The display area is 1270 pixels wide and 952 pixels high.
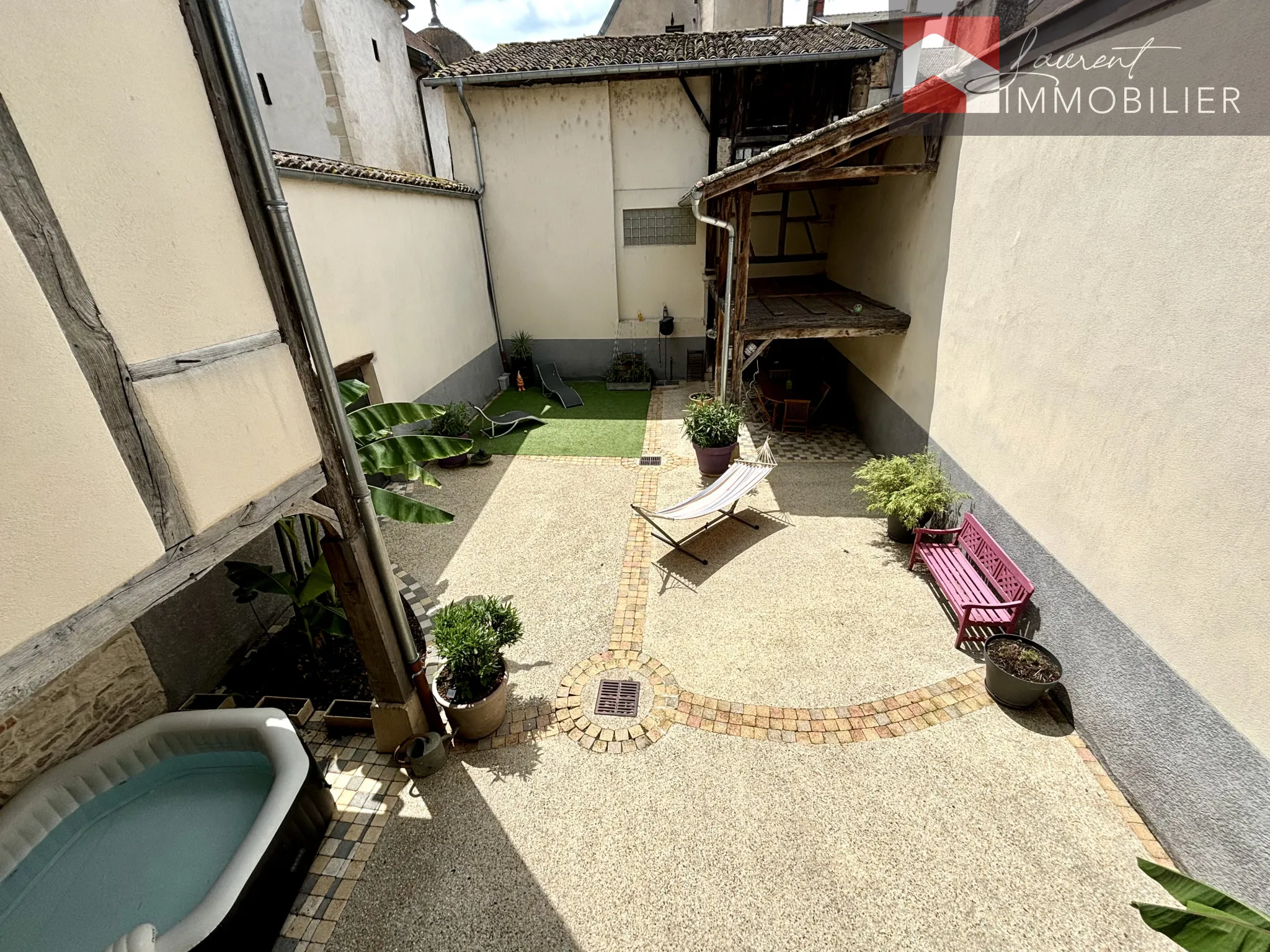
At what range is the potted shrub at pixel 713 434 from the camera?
9461 mm

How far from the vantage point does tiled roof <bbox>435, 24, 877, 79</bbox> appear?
1231 cm

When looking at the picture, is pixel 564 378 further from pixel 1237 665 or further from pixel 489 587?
pixel 1237 665

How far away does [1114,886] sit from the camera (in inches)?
149

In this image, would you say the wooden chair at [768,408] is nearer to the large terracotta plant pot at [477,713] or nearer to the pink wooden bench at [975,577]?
the pink wooden bench at [975,577]

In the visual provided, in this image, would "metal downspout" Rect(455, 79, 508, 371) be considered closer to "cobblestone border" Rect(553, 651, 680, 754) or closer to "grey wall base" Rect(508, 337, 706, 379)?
"grey wall base" Rect(508, 337, 706, 379)

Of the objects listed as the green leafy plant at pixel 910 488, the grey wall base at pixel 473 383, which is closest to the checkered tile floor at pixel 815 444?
the green leafy plant at pixel 910 488

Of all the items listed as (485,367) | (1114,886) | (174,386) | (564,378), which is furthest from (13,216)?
(564,378)

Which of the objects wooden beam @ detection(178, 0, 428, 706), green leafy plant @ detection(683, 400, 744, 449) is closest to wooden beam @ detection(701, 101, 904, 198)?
green leafy plant @ detection(683, 400, 744, 449)

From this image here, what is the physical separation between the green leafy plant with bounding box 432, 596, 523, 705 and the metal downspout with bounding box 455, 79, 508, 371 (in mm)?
12122

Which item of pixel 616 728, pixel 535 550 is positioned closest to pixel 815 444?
pixel 535 550

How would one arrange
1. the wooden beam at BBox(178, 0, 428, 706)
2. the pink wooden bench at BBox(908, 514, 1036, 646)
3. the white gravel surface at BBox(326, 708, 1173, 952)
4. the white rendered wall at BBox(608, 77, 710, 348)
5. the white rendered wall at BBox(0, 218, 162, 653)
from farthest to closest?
the white rendered wall at BBox(608, 77, 710, 348)
the pink wooden bench at BBox(908, 514, 1036, 646)
the white gravel surface at BBox(326, 708, 1173, 952)
the wooden beam at BBox(178, 0, 428, 706)
the white rendered wall at BBox(0, 218, 162, 653)

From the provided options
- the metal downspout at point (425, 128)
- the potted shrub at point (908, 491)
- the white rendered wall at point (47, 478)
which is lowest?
the potted shrub at point (908, 491)

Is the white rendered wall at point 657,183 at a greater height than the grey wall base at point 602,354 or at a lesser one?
greater

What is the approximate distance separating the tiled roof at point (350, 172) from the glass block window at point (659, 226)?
14.5 ft
